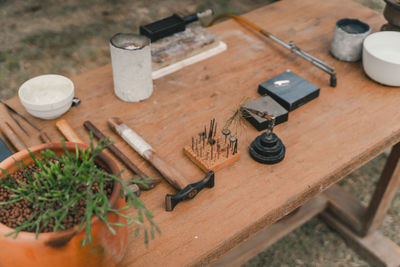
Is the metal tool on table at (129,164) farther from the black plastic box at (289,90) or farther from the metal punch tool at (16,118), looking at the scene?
the black plastic box at (289,90)

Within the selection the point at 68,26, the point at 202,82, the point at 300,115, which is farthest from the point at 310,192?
the point at 68,26

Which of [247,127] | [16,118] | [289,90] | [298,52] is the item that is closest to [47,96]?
[16,118]

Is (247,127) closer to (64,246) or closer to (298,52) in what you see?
(298,52)

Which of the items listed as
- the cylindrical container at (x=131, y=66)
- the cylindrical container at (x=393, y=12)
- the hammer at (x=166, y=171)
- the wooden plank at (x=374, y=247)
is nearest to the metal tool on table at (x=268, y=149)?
the hammer at (x=166, y=171)

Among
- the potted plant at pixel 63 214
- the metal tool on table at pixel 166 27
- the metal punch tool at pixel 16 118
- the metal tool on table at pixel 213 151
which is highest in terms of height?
the potted plant at pixel 63 214

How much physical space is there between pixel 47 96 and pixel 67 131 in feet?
0.45

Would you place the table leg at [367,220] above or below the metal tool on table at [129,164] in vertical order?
below

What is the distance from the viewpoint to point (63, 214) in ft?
2.02

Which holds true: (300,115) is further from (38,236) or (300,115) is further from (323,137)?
(38,236)

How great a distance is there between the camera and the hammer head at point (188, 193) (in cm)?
90

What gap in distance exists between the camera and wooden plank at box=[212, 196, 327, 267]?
1.58 metres

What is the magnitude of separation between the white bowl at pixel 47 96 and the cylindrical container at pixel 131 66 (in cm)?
14

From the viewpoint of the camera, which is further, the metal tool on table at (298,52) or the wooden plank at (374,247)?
the wooden plank at (374,247)

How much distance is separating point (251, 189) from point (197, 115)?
299 mm
